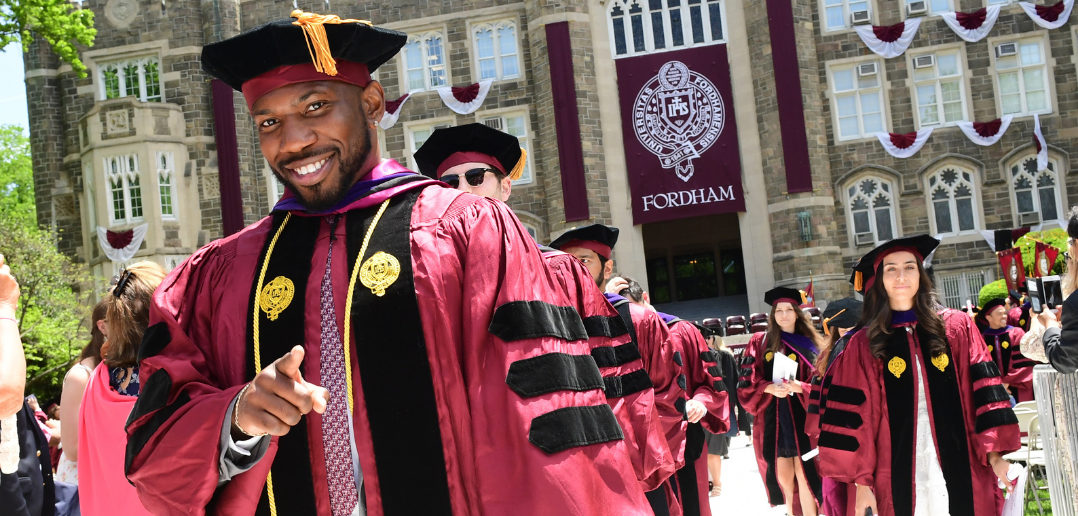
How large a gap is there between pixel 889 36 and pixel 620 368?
Result: 24.8 m

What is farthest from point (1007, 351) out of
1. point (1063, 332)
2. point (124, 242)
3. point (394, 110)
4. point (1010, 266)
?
point (124, 242)

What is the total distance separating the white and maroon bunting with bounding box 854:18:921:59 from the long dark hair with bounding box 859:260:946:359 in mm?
22038

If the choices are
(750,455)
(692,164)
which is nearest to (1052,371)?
(750,455)

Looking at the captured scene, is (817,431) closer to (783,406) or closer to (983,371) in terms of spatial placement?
(983,371)

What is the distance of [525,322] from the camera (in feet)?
6.83

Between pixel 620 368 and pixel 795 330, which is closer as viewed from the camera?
pixel 620 368

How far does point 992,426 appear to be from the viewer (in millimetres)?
5285

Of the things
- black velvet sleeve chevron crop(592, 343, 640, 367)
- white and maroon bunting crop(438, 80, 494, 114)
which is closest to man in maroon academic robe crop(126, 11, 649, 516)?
black velvet sleeve chevron crop(592, 343, 640, 367)

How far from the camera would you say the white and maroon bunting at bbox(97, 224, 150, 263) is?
2722cm

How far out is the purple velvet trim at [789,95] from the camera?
83.4 feet

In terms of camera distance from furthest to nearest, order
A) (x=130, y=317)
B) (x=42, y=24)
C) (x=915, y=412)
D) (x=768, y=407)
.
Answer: (x=42, y=24), (x=768, y=407), (x=915, y=412), (x=130, y=317)

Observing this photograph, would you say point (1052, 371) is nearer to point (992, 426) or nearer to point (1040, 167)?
point (992, 426)

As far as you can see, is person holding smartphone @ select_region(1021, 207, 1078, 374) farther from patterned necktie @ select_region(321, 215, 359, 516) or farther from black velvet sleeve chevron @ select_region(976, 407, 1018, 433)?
patterned necktie @ select_region(321, 215, 359, 516)

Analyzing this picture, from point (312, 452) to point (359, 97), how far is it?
882 millimetres
